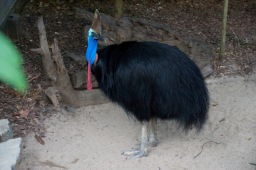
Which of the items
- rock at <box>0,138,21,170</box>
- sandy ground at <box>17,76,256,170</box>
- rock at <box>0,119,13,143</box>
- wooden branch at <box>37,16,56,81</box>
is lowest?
sandy ground at <box>17,76,256,170</box>

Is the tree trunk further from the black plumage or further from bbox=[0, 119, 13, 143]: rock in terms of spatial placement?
the black plumage

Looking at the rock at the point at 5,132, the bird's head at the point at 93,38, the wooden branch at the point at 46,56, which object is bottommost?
the rock at the point at 5,132

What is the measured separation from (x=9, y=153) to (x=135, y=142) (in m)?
0.99

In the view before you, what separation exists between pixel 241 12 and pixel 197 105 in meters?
3.03

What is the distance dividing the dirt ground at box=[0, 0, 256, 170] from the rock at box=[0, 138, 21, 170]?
0.82ft

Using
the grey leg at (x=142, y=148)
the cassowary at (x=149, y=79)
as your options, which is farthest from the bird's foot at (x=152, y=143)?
the cassowary at (x=149, y=79)

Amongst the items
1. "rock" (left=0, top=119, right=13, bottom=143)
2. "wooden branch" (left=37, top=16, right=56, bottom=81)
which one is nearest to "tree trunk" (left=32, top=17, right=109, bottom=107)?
"wooden branch" (left=37, top=16, right=56, bottom=81)

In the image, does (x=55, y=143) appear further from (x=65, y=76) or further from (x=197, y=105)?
(x=197, y=105)

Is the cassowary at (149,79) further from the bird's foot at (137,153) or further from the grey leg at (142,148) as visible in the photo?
the bird's foot at (137,153)

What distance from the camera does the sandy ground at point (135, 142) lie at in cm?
276

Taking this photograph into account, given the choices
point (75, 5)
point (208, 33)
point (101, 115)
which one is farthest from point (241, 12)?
point (101, 115)

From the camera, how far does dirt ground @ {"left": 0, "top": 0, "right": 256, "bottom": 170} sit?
2797 mm

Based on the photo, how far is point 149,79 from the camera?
2.47 meters

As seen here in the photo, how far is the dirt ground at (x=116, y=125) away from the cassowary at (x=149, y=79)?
0.40m
